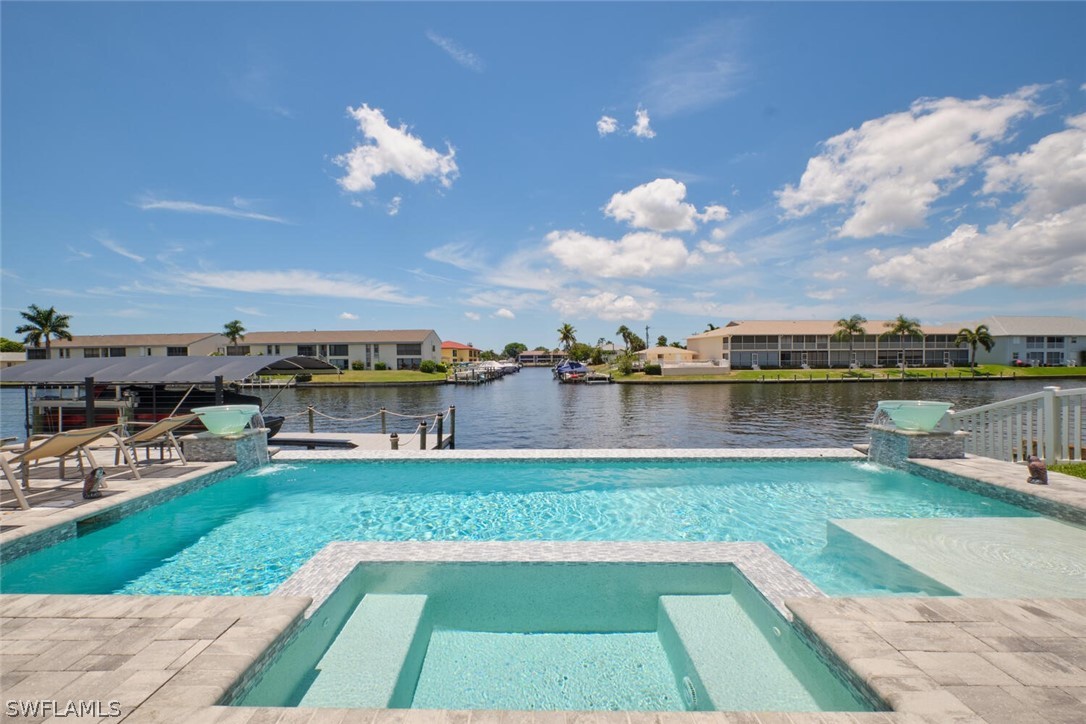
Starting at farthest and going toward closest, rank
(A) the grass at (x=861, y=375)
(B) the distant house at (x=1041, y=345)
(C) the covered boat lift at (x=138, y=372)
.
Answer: (B) the distant house at (x=1041, y=345) < (A) the grass at (x=861, y=375) < (C) the covered boat lift at (x=138, y=372)

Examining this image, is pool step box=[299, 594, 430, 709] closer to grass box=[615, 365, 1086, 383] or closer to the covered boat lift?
the covered boat lift

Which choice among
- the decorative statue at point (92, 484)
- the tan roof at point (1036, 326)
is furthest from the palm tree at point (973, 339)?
the decorative statue at point (92, 484)

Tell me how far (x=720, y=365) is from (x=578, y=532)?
59.6 m

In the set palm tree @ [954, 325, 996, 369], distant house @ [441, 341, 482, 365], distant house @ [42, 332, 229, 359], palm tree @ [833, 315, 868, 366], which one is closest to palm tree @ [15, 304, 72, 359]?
distant house @ [42, 332, 229, 359]

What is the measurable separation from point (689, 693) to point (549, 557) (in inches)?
64.1

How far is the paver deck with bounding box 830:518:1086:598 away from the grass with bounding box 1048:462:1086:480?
7.09 ft

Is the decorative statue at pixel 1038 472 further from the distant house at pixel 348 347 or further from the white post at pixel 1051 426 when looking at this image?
the distant house at pixel 348 347

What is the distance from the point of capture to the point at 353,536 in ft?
20.8

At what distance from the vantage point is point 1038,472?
6473 mm

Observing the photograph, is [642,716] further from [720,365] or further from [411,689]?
[720,365]

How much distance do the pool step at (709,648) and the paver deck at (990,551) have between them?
6.46ft

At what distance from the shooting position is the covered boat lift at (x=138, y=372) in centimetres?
1262

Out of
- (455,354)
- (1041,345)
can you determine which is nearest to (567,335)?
(455,354)

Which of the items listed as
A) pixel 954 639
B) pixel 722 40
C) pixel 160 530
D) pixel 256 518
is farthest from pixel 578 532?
pixel 722 40
